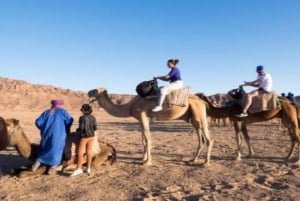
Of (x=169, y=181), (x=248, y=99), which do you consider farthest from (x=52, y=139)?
(x=248, y=99)

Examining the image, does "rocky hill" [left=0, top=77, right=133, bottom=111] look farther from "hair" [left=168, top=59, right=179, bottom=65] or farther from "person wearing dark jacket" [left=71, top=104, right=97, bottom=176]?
"person wearing dark jacket" [left=71, top=104, right=97, bottom=176]

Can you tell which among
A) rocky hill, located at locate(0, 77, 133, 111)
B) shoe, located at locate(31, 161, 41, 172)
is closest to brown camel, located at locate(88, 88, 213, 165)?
shoe, located at locate(31, 161, 41, 172)

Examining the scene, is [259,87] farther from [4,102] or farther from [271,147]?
[4,102]

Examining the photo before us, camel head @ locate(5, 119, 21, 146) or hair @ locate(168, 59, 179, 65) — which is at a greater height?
hair @ locate(168, 59, 179, 65)

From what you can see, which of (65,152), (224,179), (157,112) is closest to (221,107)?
(157,112)

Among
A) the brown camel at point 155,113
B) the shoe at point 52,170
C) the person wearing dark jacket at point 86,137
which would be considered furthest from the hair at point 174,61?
the shoe at point 52,170

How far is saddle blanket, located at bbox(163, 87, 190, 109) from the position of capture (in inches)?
408

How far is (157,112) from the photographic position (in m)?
10.8

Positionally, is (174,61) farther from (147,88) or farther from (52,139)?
(52,139)

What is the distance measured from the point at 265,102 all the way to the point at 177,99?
2406mm

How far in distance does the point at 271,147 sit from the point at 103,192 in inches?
314

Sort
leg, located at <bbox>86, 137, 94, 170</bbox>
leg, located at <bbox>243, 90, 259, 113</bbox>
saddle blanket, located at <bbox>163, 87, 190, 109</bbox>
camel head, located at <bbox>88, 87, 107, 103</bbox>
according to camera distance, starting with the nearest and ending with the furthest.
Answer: leg, located at <bbox>86, 137, 94, 170</bbox> → saddle blanket, located at <bbox>163, 87, 190, 109</bbox> → leg, located at <bbox>243, 90, 259, 113</bbox> → camel head, located at <bbox>88, 87, 107, 103</bbox>

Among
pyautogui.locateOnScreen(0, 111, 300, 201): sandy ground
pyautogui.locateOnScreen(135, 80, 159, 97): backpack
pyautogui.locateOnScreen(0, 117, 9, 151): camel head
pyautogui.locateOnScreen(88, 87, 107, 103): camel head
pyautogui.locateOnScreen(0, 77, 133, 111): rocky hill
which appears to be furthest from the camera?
pyautogui.locateOnScreen(0, 77, 133, 111): rocky hill

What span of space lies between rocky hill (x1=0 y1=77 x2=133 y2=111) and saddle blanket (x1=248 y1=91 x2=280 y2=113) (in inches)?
2791
